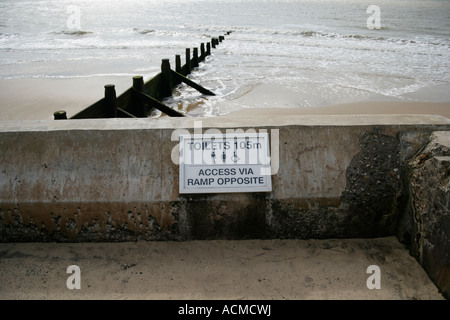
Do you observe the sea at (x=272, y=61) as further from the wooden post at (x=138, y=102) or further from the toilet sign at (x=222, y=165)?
the toilet sign at (x=222, y=165)

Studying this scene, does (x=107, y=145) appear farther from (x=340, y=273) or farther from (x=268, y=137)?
(x=340, y=273)

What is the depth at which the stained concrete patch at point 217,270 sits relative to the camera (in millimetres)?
2539

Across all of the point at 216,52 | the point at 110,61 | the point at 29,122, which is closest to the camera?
the point at 29,122

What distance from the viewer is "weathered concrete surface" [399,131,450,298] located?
8.04ft

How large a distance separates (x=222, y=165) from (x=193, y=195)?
35 centimetres

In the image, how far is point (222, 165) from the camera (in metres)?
2.90

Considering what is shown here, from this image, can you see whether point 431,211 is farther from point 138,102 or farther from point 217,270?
point 138,102

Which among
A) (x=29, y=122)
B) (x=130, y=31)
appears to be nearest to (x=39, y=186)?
(x=29, y=122)

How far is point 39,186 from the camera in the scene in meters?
2.93

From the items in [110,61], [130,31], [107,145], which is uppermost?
[130,31]

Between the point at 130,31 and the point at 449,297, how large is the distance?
29066 millimetres

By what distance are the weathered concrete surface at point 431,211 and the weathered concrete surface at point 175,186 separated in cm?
13

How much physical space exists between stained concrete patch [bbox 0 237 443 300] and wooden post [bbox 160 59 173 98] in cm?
690
